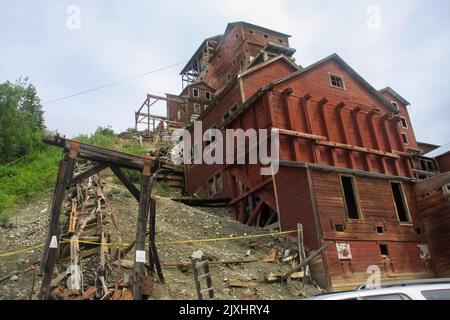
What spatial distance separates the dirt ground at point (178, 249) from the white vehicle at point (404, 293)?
21.6 feet

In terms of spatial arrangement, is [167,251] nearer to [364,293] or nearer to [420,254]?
[364,293]

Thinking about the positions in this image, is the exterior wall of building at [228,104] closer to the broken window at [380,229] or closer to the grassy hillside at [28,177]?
the grassy hillside at [28,177]

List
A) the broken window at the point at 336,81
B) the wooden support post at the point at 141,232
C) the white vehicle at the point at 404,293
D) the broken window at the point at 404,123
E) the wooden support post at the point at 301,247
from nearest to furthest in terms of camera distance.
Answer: the white vehicle at the point at 404,293 → the wooden support post at the point at 141,232 → the wooden support post at the point at 301,247 → the broken window at the point at 336,81 → the broken window at the point at 404,123

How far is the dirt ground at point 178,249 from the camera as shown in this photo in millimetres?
10797

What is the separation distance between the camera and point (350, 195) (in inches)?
694

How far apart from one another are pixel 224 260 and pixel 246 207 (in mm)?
6948

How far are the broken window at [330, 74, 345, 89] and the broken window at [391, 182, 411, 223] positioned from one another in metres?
6.47

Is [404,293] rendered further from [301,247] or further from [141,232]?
[301,247]

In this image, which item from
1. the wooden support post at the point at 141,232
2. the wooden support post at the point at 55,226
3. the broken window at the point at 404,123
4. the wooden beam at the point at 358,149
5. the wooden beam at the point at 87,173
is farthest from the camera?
the broken window at the point at 404,123

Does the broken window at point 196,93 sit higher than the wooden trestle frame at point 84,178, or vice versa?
the broken window at point 196,93

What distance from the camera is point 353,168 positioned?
19125 mm

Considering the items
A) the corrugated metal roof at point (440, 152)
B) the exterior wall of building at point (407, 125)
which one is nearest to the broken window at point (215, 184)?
the corrugated metal roof at point (440, 152)
